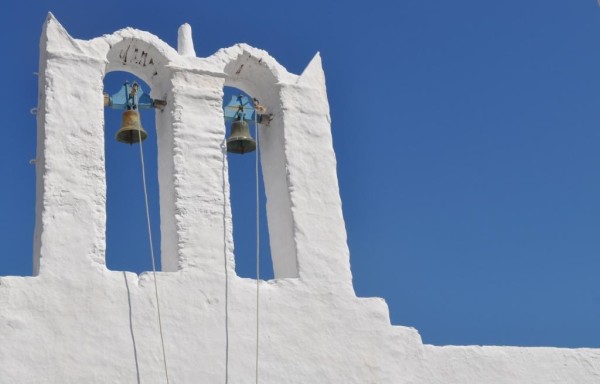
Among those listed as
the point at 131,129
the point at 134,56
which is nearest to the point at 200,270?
the point at 131,129

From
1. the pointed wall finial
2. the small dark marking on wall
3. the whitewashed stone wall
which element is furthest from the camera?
the pointed wall finial

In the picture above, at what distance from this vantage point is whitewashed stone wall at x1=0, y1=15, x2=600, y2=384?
20.5ft

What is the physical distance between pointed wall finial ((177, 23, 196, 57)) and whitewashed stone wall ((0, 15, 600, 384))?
0.01m

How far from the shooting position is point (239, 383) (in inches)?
255

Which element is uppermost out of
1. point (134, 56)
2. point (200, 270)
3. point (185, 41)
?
point (185, 41)

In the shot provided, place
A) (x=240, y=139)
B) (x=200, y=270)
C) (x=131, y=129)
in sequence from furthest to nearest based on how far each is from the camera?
(x=240, y=139), (x=131, y=129), (x=200, y=270)

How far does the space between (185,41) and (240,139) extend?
735 millimetres

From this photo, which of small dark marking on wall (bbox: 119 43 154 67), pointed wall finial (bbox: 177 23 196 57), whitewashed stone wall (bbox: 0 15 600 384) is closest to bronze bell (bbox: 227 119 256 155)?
whitewashed stone wall (bbox: 0 15 600 384)

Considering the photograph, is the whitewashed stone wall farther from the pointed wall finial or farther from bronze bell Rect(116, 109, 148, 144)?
bronze bell Rect(116, 109, 148, 144)

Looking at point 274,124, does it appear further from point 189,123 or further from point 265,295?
point 265,295

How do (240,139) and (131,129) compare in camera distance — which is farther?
(240,139)

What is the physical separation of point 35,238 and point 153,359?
97cm

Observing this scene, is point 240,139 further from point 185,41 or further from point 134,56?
point 134,56

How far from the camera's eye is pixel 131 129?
288 inches
